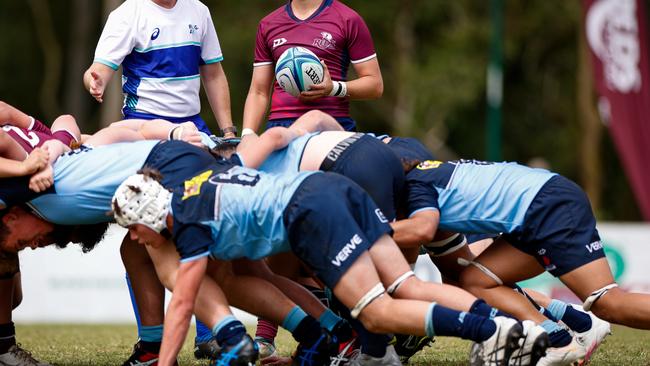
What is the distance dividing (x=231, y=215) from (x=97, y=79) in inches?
78.3

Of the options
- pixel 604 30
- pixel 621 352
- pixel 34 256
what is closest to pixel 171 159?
pixel 621 352

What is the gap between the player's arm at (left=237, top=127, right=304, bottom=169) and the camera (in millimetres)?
6129

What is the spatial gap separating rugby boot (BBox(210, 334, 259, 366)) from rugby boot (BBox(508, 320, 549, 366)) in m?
1.30

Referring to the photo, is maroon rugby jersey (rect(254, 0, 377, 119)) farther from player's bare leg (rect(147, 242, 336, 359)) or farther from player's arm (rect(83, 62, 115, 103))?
player's bare leg (rect(147, 242, 336, 359))

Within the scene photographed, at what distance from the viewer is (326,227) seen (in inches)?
216

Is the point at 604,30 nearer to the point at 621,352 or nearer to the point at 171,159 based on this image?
the point at 621,352

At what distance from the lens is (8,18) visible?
3350cm

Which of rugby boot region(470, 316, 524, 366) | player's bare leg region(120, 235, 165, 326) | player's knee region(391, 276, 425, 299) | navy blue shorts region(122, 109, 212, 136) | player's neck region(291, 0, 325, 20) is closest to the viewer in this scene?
rugby boot region(470, 316, 524, 366)

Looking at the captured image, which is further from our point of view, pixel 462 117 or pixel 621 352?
pixel 462 117

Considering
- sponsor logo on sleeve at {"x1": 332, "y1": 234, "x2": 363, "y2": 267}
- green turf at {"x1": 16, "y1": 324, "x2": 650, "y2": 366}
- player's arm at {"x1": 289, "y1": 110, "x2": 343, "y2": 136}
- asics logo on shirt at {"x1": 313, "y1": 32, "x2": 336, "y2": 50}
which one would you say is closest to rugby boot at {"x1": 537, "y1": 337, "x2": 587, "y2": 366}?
green turf at {"x1": 16, "y1": 324, "x2": 650, "y2": 366}

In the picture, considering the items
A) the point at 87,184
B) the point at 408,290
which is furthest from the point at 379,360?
the point at 87,184

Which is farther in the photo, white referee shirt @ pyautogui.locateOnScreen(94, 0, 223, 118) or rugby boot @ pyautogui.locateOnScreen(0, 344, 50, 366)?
white referee shirt @ pyautogui.locateOnScreen(94, 0, 223, 118)

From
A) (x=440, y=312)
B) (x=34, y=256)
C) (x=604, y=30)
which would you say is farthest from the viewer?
(x=604, y=30)

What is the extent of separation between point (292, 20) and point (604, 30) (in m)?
9.95
